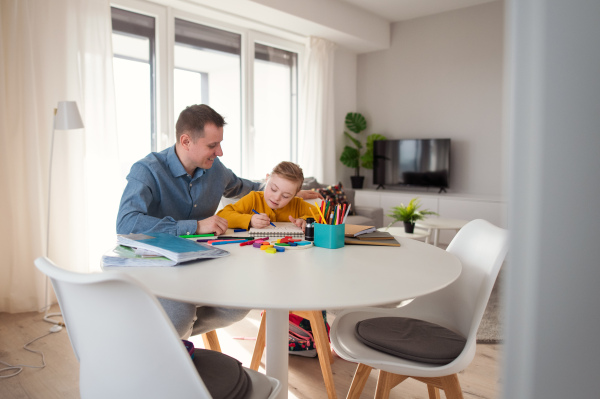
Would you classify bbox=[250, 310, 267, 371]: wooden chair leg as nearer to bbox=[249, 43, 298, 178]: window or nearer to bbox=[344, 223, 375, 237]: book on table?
bbox=[344, 223, 375, 237]: book on table

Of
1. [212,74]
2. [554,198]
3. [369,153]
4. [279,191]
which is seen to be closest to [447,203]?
[369,153]

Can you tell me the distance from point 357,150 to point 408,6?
1.97 meters

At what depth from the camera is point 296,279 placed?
1.03 m

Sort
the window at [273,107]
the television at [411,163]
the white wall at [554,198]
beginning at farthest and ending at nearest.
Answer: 1. the television at [411,163]
2. the window at [273,107]
3. the white wall at [554,198]

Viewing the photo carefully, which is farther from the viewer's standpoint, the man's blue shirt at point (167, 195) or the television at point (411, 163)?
the television at point (411, 163)

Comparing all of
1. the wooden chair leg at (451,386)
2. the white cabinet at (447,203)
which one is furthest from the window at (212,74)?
the wooden chair leg at (451,386)

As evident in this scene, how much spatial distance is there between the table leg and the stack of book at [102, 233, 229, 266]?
0.24m

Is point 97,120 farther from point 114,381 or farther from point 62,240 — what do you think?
point 114,381

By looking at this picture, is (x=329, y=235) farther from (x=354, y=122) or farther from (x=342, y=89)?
(x=342, y=89)

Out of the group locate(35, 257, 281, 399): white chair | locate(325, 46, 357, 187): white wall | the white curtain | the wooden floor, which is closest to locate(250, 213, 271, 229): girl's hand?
the wooden floor

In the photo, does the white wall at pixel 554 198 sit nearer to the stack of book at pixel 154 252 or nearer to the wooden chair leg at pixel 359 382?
the stack of book at pixel 154 252

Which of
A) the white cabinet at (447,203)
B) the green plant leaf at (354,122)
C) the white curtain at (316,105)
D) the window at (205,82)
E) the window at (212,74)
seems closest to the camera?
the window at (205,82)

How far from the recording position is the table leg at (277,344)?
125 centimetres

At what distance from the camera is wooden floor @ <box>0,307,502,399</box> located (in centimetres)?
185
